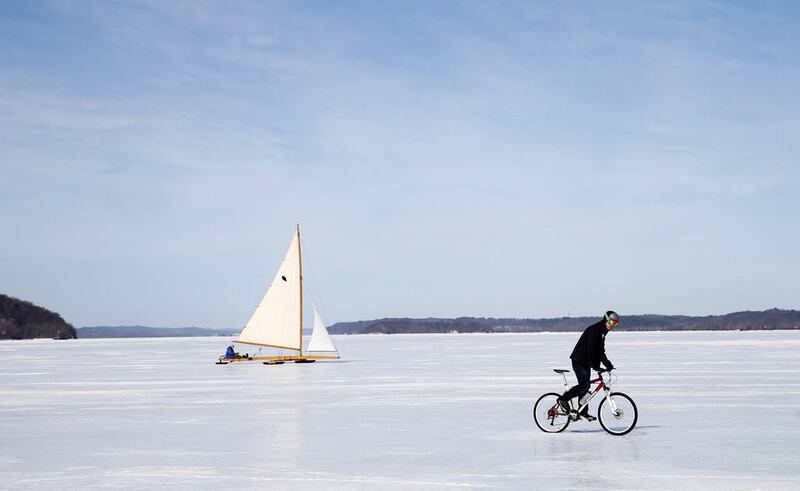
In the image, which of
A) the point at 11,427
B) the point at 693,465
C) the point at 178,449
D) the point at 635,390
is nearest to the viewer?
the point at 693,465

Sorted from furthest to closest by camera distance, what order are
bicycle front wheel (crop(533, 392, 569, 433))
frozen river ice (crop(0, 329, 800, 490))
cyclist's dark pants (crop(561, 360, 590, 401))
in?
bicycle front wheel (crop(533, 392, 569, 433)) → cyclist's dark pants (crop(561, 360, 590, 401)) → frozen river ice (crop(0, 329, 800, 490))

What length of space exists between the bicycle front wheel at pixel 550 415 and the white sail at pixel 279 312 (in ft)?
134

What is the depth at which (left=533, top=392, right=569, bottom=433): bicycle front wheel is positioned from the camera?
63.5 feet

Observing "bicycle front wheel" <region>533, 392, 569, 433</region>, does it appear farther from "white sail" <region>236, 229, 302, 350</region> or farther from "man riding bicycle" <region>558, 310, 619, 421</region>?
"white sail" <region>236, 229, 302, 350</region>

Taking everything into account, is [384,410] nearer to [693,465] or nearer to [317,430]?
[317,430]

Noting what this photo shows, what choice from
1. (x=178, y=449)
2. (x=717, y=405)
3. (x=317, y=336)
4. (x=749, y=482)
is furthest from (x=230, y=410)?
(x=317, y=336)

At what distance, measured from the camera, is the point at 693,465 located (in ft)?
48.6

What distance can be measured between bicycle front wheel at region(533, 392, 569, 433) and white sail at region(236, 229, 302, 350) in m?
41.0

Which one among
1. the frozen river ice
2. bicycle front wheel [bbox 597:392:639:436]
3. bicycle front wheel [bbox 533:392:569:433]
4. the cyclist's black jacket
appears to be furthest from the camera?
bicycle front wheel [bbox 533:392:569:433]

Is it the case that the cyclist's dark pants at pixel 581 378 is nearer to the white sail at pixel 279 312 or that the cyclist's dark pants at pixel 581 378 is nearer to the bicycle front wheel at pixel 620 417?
the bicycle front wheel at pixel 620 417

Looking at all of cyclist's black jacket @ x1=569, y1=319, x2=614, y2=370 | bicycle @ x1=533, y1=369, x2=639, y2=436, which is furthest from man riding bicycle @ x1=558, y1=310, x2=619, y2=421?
bicycle @ x1=533, y1=369, x2=639, y2=436

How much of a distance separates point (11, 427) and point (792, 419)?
58.1 feet

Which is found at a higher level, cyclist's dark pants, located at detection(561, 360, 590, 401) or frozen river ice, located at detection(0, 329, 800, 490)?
cyclist's dark pants, located at detection(561, 360, 590, 401)

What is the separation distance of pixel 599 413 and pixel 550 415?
40.0 inches
